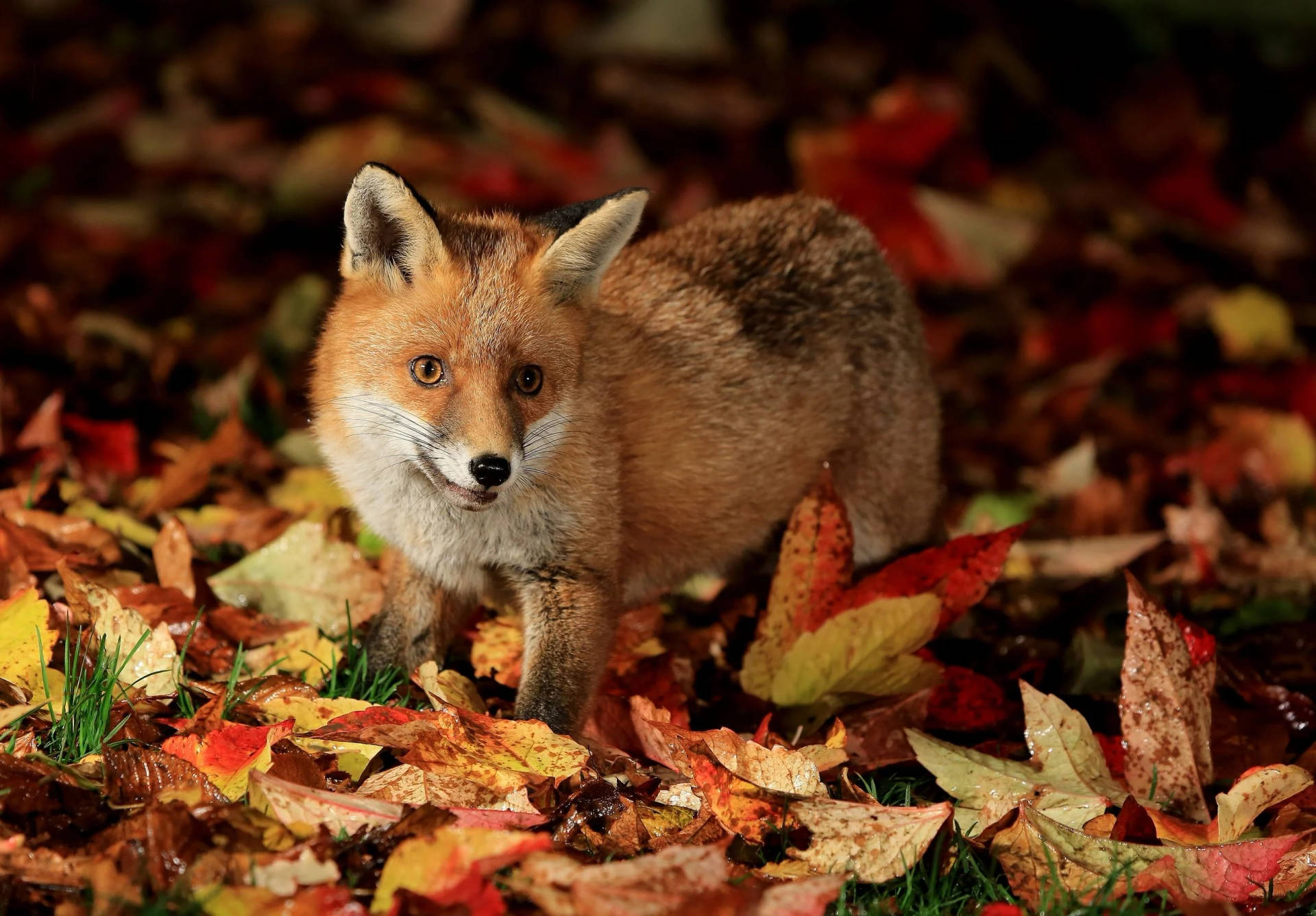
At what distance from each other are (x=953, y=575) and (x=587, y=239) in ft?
4.91

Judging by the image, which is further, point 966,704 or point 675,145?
point 675,145

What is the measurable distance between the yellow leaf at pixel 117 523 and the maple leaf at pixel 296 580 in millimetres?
396

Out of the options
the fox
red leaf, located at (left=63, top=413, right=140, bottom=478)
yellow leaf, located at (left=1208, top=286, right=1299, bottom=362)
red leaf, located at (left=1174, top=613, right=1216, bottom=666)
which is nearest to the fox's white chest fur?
the fox

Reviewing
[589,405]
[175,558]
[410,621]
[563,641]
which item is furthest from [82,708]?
[589,405]

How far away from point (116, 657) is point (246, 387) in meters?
2.48

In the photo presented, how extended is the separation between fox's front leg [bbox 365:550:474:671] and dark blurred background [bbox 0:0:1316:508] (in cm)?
193

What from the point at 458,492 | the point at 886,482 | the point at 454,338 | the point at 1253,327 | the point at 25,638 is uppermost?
the point at 454,338

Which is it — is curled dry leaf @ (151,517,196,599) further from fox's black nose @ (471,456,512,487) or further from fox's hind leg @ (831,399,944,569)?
fox's hind leg @ (831,399,944,569)

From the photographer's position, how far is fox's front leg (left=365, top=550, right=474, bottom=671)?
4.00 metres

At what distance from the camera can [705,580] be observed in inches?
203

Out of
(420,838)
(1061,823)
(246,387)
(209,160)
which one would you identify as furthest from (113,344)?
(1061,823)

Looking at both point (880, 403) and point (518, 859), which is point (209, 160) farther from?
point (518, 859)

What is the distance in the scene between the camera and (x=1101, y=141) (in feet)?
30.1

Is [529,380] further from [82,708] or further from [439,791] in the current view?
[82,708]
